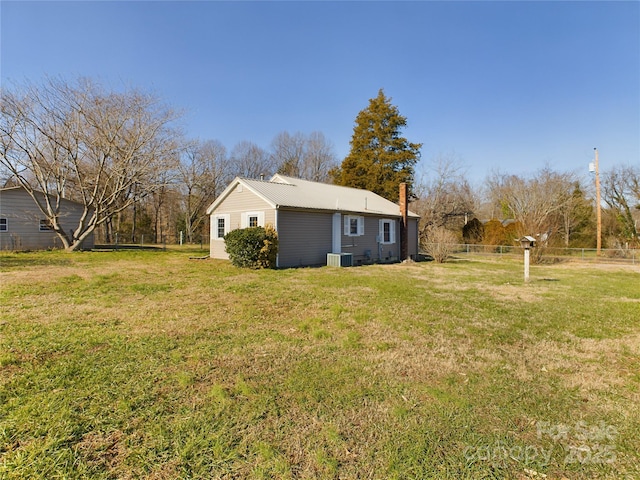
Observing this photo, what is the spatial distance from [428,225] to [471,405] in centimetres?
2708

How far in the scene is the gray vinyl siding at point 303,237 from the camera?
13367 mm

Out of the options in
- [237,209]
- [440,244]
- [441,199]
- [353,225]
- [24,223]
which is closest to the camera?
[237,209]

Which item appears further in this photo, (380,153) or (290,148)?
(290,148)

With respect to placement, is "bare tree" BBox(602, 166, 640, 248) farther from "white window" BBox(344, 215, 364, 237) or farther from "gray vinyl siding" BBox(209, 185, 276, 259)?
"gray vinyl siding" BBox(209, 185, 276, 259)

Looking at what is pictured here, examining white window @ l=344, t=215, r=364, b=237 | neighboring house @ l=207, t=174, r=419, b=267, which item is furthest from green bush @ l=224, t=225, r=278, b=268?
white window @ l=344, t=215, r=364, b=237

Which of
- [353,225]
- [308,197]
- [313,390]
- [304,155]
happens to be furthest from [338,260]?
[304,155]

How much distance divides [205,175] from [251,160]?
703 centimetres

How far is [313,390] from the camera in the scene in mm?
3182

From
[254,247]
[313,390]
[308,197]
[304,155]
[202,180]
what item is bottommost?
[313,390]

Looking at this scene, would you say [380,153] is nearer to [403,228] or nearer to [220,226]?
[403,228]

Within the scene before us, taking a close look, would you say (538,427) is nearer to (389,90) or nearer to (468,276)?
(468,276)

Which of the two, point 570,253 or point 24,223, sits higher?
point 24,223

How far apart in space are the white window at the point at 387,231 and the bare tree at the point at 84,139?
12664 mm

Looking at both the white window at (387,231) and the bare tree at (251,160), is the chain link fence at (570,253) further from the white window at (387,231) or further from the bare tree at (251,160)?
the bare tree at (251,160)
